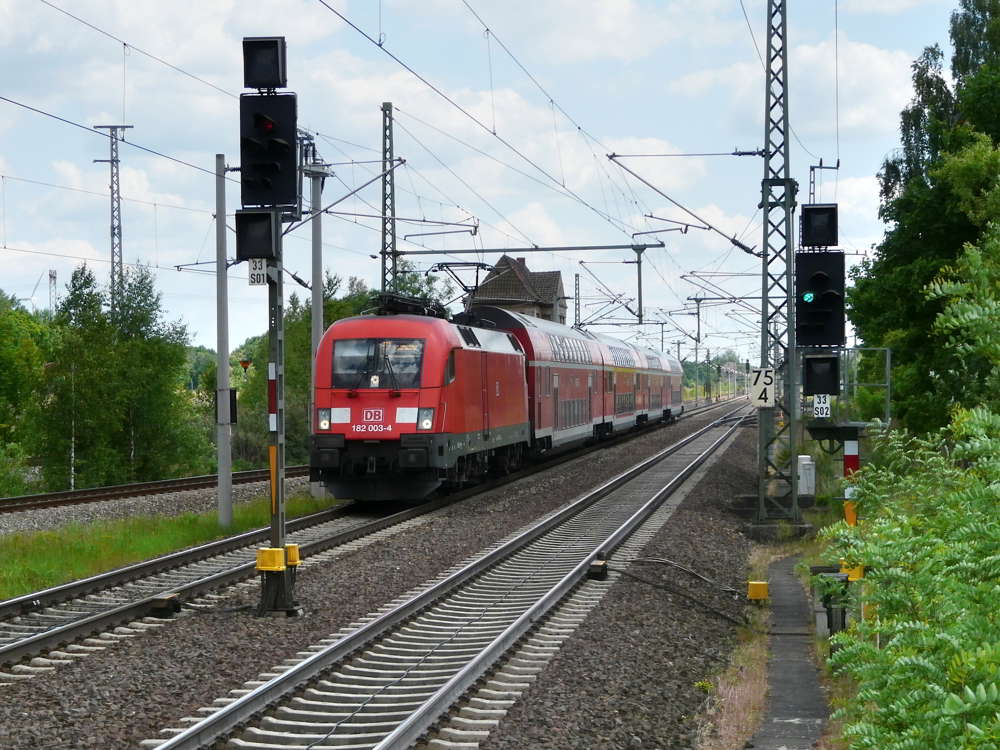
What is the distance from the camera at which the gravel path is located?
7.03 metres

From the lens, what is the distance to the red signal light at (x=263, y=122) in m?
10.4

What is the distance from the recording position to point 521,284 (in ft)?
271

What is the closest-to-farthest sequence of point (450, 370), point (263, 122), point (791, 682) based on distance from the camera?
point (791, 682) → point (263, 122) → point (450, 370)

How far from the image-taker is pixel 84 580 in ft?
39.3

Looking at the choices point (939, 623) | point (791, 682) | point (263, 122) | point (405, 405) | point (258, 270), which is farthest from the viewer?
point (405, 405)

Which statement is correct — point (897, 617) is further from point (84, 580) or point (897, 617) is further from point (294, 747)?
point (84, 580)

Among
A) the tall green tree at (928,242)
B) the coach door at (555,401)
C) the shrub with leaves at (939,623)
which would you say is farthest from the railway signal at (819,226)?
the coach door at (555,401)

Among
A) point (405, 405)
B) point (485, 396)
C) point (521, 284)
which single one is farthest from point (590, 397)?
point (521, 284)

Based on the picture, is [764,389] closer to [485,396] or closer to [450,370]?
[450,370]

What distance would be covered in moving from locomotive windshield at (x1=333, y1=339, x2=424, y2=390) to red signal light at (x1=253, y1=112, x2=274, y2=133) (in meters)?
8.56

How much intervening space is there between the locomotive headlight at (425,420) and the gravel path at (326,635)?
350 cm

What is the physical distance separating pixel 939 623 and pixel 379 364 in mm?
14892

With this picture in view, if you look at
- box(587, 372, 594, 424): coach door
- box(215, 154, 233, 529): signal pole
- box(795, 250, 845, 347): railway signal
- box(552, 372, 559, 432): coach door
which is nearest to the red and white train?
box(215, 154, 233, 529): signal pole

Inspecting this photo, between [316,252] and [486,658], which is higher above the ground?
[316,252]
